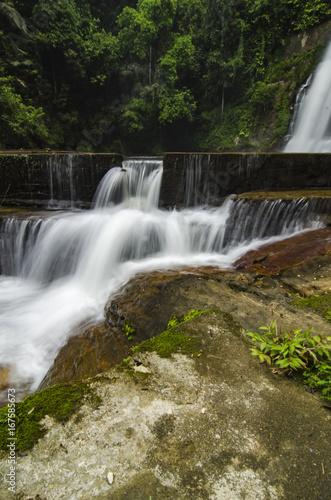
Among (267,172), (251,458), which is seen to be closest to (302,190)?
(267,172)

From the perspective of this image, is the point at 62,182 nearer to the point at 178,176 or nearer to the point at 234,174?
the point at 178,176

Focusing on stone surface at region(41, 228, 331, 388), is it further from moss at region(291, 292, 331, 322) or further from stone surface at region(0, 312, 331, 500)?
stone surface at region(0, 312, 331, 500)

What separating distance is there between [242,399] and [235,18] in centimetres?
2506

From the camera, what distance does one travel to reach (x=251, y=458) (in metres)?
1.26

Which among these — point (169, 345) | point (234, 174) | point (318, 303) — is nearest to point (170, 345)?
point (169, 345)

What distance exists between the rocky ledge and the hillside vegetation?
14.4 meters

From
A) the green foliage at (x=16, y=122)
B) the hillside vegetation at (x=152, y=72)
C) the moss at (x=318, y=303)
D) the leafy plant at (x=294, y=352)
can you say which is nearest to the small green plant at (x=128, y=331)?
the leafy plant at (x=294, y=352)

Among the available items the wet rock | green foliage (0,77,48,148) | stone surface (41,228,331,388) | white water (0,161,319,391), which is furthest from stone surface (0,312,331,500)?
green foliage (0,77,48,148)

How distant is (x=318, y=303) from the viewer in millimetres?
2879

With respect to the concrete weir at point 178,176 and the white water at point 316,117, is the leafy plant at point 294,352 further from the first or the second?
the white water at point 316,117

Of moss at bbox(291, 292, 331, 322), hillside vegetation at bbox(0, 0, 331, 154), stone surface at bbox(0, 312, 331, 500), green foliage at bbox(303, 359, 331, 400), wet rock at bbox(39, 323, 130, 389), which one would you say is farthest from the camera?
hillside vegetation at bbox(0, 0, 331, 154)

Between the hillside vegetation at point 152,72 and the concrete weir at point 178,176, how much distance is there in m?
5.38

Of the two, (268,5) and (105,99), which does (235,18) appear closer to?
(268,5)

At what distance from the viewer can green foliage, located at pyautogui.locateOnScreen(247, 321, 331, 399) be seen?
1.68m
